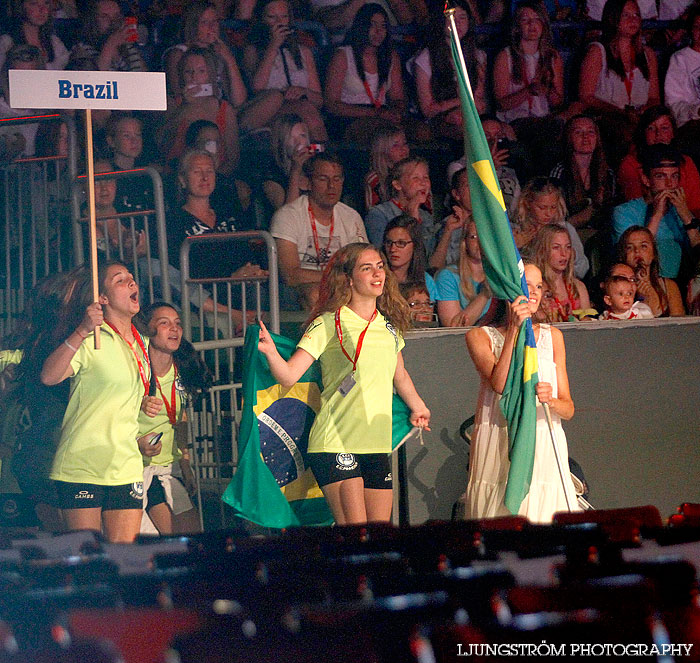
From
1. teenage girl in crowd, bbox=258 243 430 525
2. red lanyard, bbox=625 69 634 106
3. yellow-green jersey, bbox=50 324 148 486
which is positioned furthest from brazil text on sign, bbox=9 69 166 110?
red lanyard, bbox=625 69 634 106

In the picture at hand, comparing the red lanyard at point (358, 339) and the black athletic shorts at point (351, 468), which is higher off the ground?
the red lanyard at point (358, 339)

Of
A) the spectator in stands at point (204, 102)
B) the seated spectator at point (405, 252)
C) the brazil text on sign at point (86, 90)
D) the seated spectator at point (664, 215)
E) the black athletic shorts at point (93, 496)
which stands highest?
the spectator in stands at point (204, 102)

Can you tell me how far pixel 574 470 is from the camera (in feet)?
16.1

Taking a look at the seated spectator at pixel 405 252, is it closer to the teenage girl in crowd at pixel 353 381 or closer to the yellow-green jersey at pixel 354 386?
the teenage girl in crowd at pixel 353 381

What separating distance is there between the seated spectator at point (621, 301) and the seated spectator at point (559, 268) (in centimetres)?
18

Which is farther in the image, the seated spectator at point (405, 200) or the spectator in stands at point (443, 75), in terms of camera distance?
the spectator in stands at point (443, 75)

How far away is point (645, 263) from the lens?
634 cm

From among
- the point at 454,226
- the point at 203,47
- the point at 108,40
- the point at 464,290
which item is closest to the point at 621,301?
the point at 464,290

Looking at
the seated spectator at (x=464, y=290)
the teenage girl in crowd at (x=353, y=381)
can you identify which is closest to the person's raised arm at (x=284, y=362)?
the teenage girl in crowd at (x=353, y=381)

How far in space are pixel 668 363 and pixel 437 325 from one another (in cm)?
137

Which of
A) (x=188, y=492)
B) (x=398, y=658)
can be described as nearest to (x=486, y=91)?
(x=188, y=492)

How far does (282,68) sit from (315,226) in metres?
1.37

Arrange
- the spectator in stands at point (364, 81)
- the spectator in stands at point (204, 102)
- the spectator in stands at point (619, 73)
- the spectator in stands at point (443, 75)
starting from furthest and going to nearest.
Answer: the spectator in stands at point (619, 73)
the spectator in stands at point (443, 75)
the spectator in stands at point (364, 81)
the spectator in stands at point (204, 102)

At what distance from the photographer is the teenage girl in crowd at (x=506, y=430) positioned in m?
4.24
